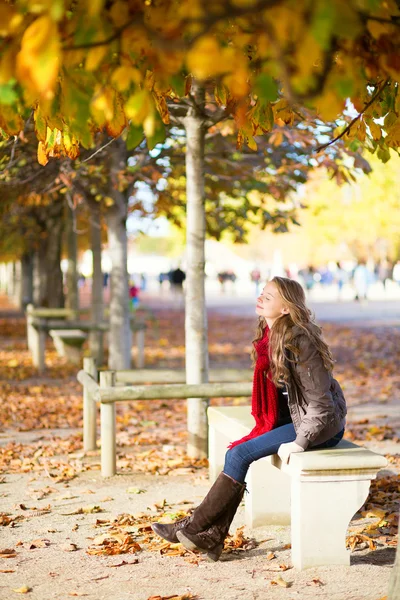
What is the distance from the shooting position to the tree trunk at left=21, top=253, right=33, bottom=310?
130 feet

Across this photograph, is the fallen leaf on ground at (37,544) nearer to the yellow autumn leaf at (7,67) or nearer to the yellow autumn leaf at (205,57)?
the yellow autumn leaf at (7,67)

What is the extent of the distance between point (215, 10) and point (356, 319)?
91.2 ft

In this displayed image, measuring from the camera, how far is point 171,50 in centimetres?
314

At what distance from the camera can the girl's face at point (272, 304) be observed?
5.71 metres

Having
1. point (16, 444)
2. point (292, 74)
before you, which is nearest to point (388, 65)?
point (292, 74)

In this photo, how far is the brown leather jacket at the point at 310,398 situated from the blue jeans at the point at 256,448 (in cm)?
11

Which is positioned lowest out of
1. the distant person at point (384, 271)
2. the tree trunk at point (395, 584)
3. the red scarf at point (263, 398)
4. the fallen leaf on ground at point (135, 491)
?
the fallen leaf on ground at point (135, 491)

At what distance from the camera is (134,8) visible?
359cm

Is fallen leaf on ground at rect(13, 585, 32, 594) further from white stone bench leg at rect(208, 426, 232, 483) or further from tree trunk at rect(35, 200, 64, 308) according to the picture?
tree trunk at rect(35, 200, 64, 308)

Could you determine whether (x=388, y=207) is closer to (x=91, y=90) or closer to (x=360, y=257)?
(x=360, y=257)

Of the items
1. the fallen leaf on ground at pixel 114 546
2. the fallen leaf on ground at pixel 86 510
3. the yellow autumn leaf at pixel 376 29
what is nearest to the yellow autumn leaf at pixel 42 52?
the yellow autumn leaf at pixel 376 29

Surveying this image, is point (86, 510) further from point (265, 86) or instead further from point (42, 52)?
point (42, 52)

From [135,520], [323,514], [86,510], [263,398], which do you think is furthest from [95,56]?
[86,510]

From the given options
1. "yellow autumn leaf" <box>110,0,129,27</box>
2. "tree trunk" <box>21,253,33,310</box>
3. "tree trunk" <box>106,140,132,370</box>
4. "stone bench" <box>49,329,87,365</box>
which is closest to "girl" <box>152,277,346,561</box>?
"yellow autumn leaf" <box>110,0,129,27</box>
